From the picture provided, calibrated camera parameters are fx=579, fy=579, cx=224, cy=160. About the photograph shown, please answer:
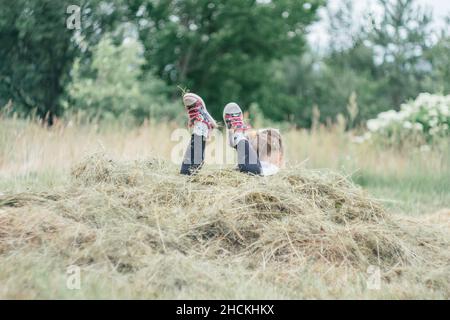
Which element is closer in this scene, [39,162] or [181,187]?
[181,187]

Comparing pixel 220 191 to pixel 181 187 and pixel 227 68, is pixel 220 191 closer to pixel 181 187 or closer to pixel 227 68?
pixel 181 187

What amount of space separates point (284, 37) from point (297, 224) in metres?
14.5

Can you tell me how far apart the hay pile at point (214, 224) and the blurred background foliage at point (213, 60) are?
130 cm

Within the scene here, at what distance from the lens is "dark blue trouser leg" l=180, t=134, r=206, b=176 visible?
4211 millimetres

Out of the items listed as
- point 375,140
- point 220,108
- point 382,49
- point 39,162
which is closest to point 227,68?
point 220,108

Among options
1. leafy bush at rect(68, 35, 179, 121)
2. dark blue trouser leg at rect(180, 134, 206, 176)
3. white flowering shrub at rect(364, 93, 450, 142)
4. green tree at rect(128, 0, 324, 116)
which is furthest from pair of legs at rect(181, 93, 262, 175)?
green tree at rect(128, 0, 324, 116)

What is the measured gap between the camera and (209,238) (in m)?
3.49

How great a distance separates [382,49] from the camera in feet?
72.3

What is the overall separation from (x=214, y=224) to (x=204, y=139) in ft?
2.82

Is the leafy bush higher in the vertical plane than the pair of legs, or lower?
higher

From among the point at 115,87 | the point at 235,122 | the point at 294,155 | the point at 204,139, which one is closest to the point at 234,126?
the point at 235,122

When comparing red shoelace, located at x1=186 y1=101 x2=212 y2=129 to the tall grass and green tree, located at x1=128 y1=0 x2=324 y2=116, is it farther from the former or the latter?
green tree, located at x1=128 y1=0 x2=324 y2=116

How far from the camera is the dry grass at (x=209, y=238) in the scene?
291cm

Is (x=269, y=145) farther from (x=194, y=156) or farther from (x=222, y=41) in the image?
(x=222, y=41)
